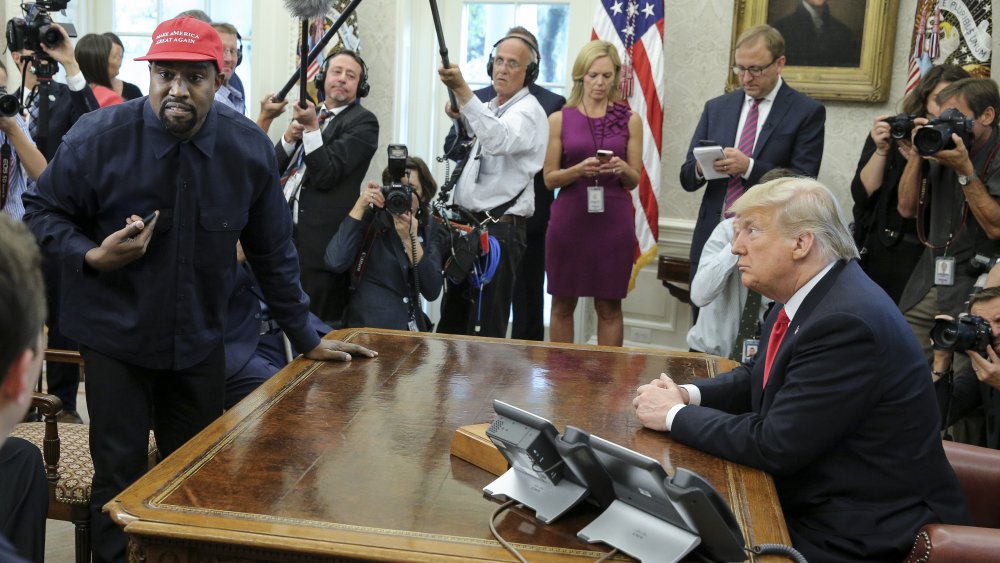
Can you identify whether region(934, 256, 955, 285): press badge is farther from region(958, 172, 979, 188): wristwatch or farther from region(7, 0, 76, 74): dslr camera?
region(7, 0, 76, 74): dslr camera

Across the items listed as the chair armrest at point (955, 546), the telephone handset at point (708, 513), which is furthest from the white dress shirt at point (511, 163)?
the telephone handset at point (708, 513)

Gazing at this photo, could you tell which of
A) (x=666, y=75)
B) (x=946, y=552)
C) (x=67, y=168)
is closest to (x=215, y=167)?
(x=67, y=168)

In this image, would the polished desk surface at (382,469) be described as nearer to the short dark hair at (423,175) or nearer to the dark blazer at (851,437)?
the dark blazer at (851,437)

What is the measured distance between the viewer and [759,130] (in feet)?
15.0

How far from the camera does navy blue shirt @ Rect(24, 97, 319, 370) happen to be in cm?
256

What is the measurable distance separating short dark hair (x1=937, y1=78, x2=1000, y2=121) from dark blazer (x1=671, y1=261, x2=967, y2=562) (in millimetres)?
2121

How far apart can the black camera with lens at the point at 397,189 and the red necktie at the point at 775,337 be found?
→ 177 centimetres

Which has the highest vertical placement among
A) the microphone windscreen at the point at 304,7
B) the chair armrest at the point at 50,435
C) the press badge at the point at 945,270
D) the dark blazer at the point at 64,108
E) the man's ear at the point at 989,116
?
the microphone windscreen at the point at 304,7

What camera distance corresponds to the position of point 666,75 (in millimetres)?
5805

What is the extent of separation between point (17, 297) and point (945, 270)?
3591 mm

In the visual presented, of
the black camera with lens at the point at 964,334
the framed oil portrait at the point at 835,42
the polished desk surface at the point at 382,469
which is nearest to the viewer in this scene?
the polished desk surface at the point at 382,469

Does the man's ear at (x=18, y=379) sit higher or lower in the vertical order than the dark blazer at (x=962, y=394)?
higher

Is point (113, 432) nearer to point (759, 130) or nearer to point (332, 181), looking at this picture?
point (332, 181)

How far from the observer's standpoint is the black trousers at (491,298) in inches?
180
